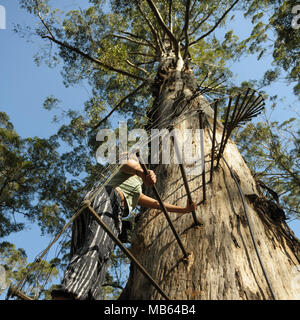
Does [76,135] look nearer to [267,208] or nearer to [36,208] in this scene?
[36,208]

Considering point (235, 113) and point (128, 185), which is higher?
point (235, 113)

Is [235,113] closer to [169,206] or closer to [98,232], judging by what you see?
[169,206]

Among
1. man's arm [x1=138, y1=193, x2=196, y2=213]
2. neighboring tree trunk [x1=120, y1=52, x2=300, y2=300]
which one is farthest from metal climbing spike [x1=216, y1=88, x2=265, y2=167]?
man's arm [x1=138, y1=193, x2=196, y2=213]

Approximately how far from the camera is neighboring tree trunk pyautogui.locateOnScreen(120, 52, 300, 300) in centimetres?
119

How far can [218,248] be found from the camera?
133cm

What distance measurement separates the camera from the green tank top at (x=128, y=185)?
166 centimetres

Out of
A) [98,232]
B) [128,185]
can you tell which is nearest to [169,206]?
[128,185]

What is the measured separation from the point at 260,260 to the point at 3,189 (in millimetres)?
7603

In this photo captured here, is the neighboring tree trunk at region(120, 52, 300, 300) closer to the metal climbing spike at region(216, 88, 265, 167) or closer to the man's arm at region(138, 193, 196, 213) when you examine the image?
the man's arm at region(138, 193, 196, 213)

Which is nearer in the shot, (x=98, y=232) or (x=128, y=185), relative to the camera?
(x=98, y=232)

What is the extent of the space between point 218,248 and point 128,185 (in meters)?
0.69

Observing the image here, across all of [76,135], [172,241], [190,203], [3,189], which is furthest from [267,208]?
[3,189]

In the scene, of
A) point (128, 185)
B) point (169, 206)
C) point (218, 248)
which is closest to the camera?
point (218, 248)

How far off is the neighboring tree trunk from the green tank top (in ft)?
0.54
